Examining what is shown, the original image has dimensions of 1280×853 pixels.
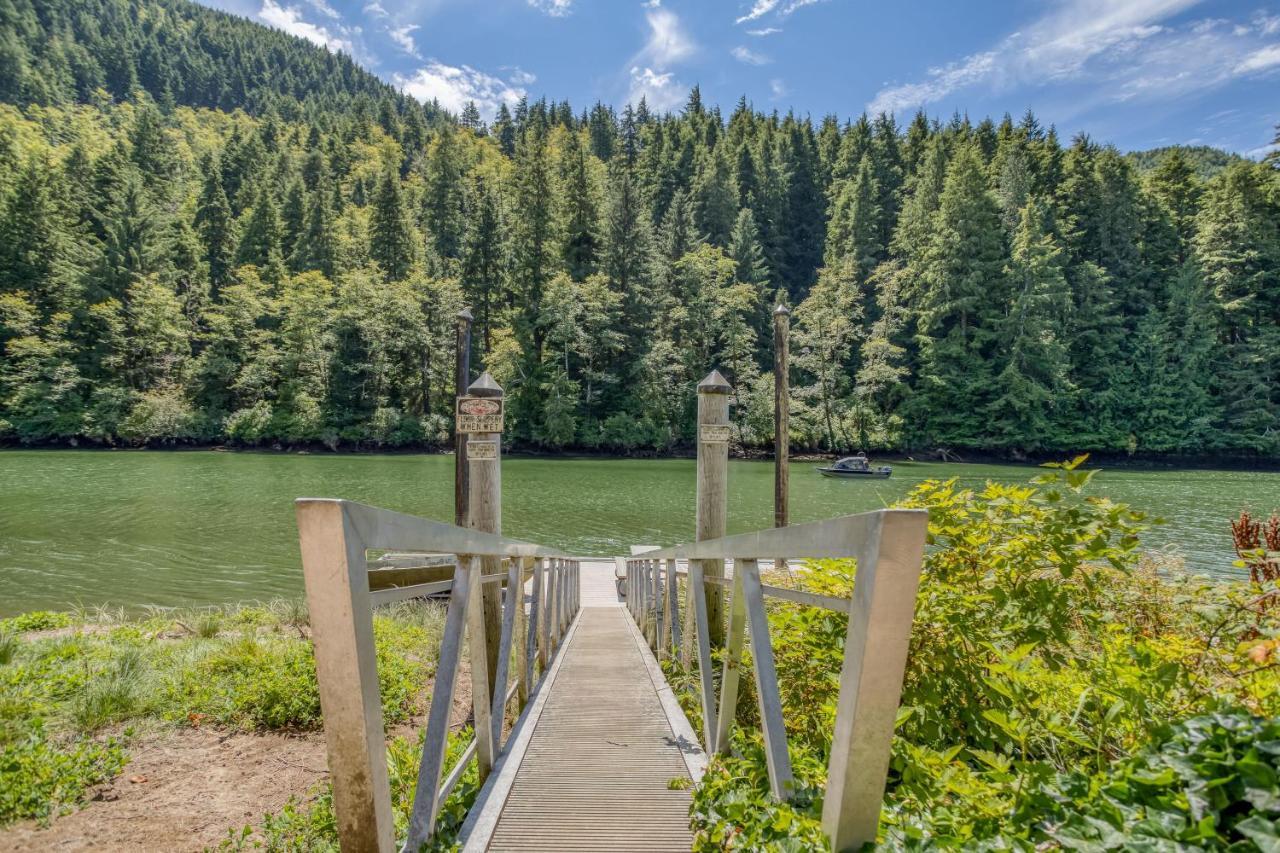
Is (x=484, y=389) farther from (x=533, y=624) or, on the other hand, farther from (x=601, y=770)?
(x=601, y=770)

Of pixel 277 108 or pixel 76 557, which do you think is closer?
pixel 76 557

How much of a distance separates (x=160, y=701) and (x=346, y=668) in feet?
15.0

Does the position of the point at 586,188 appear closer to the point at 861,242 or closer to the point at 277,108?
the point at 861,242

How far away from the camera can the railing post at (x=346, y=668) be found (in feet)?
3.31

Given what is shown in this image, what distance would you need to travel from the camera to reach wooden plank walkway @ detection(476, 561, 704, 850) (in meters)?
1.97

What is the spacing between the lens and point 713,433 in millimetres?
4695

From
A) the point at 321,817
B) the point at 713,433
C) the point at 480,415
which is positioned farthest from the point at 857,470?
the point at 321,817

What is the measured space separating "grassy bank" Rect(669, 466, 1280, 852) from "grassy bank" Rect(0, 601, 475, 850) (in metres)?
1.46

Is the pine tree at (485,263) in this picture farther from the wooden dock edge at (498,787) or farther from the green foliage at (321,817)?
the wooden dock edge at (498,787)

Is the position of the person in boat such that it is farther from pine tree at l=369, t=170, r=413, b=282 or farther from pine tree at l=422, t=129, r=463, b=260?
pine tree at l=422, t=129, r=463, b=260

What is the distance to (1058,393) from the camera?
36188 mm

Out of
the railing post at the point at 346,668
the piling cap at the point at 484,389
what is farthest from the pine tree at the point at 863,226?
the railing post at the point at 346,668

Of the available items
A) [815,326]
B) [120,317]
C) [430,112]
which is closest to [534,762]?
[815,326]

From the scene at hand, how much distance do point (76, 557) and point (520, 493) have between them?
1269 centimetres
